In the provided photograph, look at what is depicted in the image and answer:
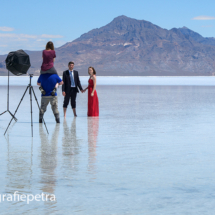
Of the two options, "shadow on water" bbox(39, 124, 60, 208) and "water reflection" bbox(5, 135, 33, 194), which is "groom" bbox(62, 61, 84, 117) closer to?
"shadow on water" bbox(39, 124, 60, 208)

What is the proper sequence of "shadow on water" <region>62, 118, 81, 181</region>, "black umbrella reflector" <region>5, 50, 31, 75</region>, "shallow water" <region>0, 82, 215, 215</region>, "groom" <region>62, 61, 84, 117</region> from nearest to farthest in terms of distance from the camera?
1. "shallow water" <region>0, 82, 215, 215</region>
2. "shadow on water" <region>62, 118, 81, 181</region>
3. "black umbrella reflector" <region>5, 50, 31, 75</region>
4. "groom" <region>62, 61, 84, 117</region>

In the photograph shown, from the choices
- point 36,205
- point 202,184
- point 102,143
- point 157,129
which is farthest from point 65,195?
point 157,129

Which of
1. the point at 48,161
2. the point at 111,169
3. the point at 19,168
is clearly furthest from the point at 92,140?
the point at 19,168

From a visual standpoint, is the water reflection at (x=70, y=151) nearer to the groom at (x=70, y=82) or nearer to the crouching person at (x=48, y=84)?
the crouching person at (x=48, y=84)

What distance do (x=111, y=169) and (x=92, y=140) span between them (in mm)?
2240

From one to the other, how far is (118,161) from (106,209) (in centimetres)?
192

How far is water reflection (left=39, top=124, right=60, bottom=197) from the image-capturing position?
4207 mm

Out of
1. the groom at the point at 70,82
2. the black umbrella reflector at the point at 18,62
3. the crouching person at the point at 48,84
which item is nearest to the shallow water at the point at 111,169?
the crouching person at the point at 48,84

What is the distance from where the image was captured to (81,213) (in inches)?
136

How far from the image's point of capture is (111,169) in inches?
196

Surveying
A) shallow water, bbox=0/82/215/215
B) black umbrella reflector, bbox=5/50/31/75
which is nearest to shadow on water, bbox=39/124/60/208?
shallow water, bbox=0/82/215/215

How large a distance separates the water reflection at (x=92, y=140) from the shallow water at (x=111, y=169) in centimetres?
1

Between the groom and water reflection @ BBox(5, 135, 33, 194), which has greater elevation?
the groom

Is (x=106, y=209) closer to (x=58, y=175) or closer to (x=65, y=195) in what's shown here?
(x=65, y=195)
